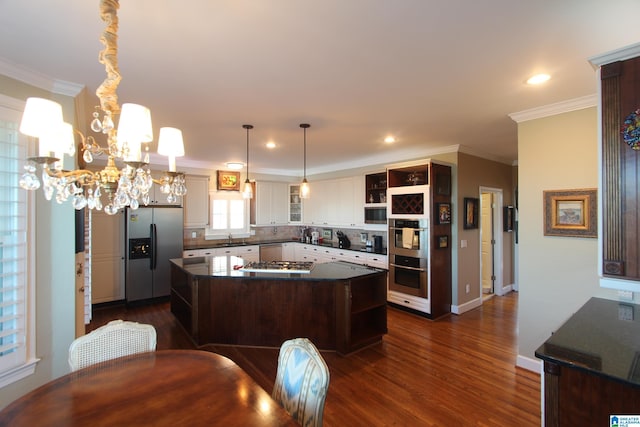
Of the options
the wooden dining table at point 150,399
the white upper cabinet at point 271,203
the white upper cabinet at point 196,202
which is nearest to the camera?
the wooden dining table at point 150,399

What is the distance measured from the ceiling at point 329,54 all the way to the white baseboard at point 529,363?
2479 millimetres

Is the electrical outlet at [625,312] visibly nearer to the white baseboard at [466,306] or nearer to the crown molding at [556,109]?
the crown molding at [556,109]

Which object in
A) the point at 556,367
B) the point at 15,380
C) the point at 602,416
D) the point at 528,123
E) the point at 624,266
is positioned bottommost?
the point at 15,380

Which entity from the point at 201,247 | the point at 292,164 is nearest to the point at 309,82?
the point at 292,164

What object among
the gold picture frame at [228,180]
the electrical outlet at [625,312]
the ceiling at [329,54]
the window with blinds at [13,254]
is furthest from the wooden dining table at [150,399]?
the gold picture frame at [228,180]

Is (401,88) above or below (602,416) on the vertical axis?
above

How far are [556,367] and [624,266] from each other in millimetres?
672

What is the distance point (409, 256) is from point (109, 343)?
3.74m

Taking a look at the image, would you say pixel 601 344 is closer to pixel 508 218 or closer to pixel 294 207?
pixel 508 218

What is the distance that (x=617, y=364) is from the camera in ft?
4.08

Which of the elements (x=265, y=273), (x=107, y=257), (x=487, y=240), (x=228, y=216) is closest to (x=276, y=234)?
(x=228, y=216)

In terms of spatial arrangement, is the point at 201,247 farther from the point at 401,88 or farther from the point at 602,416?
the point at 602,416

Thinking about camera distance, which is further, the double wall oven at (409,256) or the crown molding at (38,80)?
the double wall oven at (409,256)

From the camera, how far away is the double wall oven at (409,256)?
13.8ft
